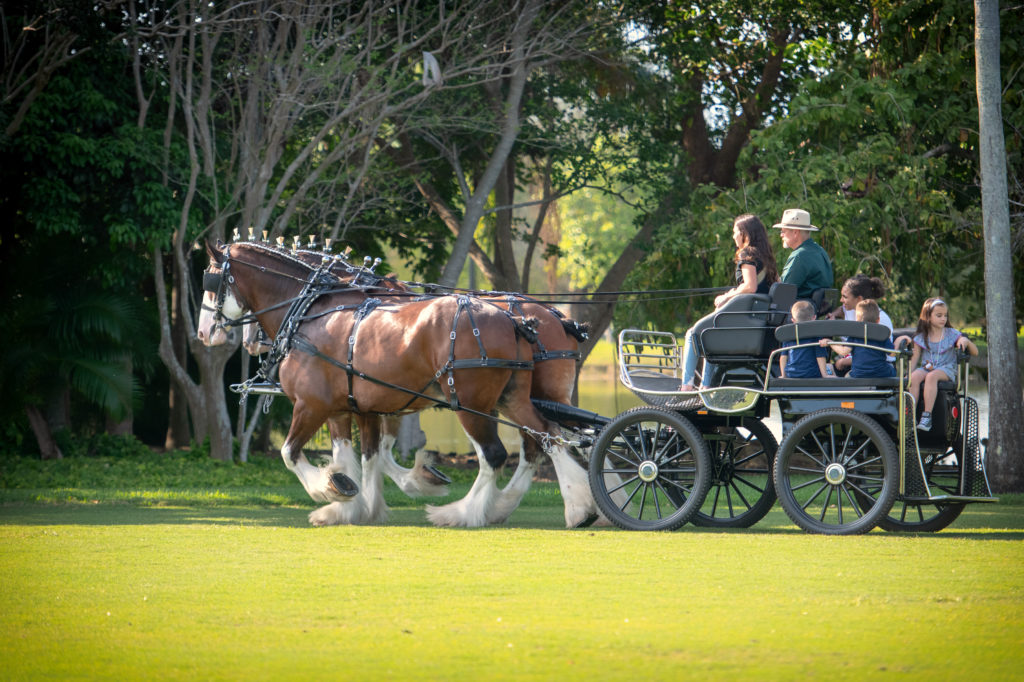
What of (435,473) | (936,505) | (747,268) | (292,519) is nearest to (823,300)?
(747,268)

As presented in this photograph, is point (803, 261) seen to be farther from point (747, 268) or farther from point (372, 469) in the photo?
point (372, 469)

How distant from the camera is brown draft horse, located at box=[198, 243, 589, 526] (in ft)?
31.4

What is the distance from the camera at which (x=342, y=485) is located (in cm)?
965

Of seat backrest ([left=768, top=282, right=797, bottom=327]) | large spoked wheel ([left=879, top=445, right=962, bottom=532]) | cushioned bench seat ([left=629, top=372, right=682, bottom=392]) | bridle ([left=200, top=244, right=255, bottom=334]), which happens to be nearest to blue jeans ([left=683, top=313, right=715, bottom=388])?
cushioned bench seat ([left=629, top=372, right=682, bottom=392])

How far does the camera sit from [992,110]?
13.4 m

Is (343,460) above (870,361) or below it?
below

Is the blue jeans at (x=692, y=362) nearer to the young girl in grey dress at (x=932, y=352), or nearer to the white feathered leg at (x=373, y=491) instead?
the young girl in grey dress at (x=932, y=352)

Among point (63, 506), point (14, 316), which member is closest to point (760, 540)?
point (63, 506)

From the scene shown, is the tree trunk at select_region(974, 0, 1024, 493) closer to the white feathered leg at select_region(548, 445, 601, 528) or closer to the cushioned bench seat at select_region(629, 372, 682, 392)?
the cushioned bench seat at select_region(629, 372, 682, 392)

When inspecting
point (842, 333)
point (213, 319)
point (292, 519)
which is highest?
point (213, 319)

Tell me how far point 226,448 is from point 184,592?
11536 mm

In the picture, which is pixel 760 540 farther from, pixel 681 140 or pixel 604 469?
pixel 681 140

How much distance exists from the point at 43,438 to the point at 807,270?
13.4 m

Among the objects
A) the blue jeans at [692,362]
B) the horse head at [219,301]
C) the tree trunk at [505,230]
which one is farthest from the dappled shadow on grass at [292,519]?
A: the tree trunk at [505,230]
